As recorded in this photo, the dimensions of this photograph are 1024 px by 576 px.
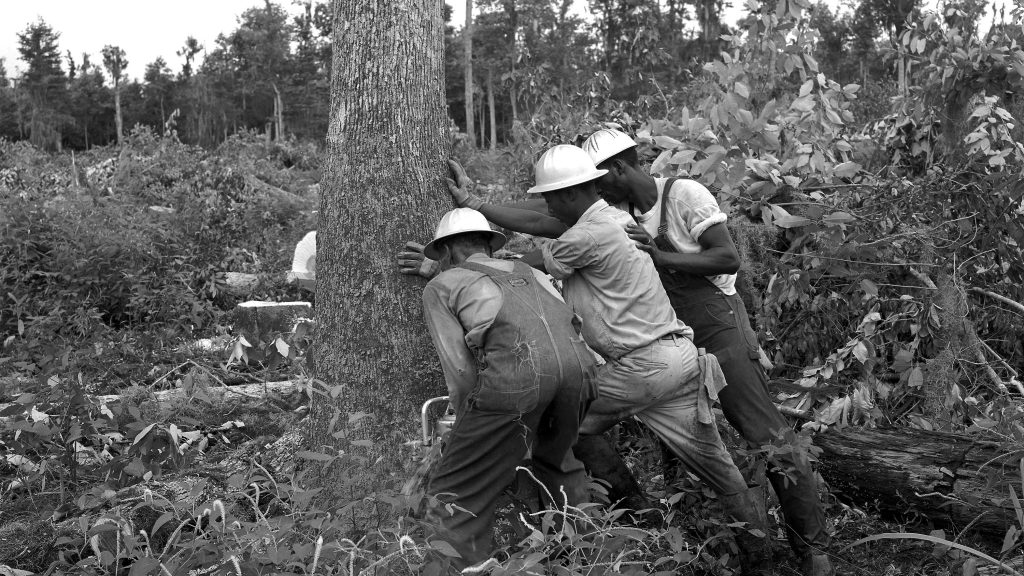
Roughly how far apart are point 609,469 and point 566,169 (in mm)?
1434

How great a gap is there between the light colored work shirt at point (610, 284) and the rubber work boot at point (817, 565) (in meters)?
1.16

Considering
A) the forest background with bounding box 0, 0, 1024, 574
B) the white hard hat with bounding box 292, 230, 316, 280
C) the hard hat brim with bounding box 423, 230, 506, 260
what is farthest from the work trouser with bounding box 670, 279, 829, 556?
the white hard hat with bounding box 292, 230, 316, 280

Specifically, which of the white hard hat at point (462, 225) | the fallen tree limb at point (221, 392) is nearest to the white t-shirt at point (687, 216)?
the white hard hat at point (462, 225)

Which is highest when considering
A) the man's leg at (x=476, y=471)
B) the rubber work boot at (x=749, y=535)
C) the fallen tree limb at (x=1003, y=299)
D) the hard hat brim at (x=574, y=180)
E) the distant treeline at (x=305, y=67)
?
the distant treeline at (x=305, y=67)

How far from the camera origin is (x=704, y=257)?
143 inches

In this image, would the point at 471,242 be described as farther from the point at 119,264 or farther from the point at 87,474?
the point at 119,264

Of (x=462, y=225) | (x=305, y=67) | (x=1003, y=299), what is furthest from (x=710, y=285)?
(x=305, y=67)

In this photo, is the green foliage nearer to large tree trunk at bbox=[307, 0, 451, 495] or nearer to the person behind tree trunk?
large tree trunk at bbox=[307, 0, 451, 495]

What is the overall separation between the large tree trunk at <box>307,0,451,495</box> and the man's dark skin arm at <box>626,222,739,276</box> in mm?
1106

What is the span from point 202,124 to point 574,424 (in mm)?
54668

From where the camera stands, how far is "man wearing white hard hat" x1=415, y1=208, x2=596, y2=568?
325 cm

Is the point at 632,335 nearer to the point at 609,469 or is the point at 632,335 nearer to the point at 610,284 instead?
the point at 610,284

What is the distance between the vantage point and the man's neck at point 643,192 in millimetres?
3771

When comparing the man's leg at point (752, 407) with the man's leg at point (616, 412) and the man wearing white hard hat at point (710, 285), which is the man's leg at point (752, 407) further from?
the man's leg at point (616, 412)
